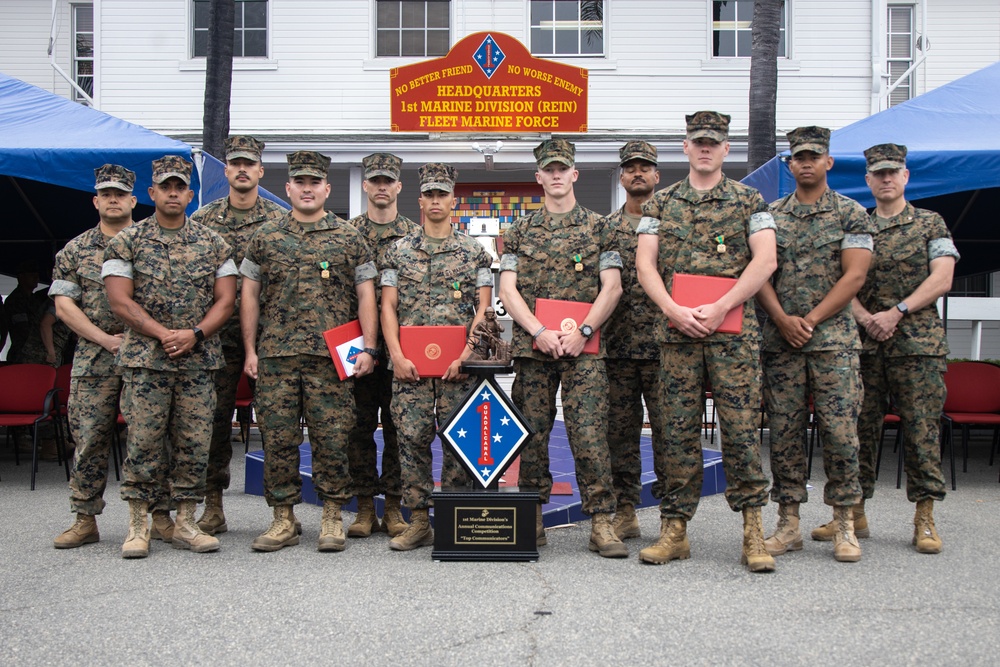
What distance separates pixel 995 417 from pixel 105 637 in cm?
685

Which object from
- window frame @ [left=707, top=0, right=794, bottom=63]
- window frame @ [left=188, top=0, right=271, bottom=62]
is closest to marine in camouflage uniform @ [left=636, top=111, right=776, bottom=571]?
window frame @ [left=707, top=0, right=794, bottom=63]

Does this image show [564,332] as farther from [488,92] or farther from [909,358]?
[488,92]

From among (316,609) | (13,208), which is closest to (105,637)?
(316,609)

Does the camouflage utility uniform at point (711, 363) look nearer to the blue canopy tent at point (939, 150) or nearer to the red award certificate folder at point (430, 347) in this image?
the red award certificate folder at point (430, 347)

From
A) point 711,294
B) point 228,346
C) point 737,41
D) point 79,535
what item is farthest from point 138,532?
point 737,41

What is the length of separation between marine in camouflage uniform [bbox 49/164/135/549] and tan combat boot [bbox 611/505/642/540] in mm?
2567

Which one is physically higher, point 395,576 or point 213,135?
point 213,135

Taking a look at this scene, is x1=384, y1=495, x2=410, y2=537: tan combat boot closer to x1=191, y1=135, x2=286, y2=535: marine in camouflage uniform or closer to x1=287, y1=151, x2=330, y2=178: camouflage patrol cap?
x1=191, y1=135, x2=286, y2=535: marine in camouflage uniform

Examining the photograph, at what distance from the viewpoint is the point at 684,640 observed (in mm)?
3641

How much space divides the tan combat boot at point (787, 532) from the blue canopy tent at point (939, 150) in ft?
8.85

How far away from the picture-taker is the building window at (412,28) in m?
14.5

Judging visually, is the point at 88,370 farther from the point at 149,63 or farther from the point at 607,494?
the point at 149,63

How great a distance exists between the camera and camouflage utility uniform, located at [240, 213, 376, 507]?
5.25 meters

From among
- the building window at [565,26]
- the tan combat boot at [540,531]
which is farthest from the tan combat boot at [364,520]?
the building window at [565,26]
